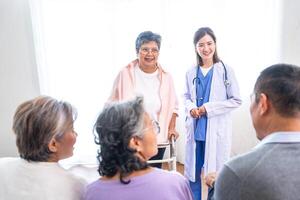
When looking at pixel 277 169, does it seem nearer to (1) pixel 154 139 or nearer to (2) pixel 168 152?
(1) pixel 154 139

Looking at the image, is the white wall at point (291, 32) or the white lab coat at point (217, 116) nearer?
the white lab coat at point (217, 116)

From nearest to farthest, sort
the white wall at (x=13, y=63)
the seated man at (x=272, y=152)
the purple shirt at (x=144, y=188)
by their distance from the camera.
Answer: the seated man at (x=272, y=152), the purple shirt at (x=144, y=188), the white wall at (x=13, y=63)

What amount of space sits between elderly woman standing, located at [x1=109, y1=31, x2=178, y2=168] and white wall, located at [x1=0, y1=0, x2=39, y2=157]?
44.7 inches

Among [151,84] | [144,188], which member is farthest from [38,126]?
[151,84]

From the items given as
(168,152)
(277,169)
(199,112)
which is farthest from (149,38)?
(277,169)

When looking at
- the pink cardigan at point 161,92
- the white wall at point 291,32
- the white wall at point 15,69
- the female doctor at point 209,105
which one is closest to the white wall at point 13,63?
the white wall at point 15,69

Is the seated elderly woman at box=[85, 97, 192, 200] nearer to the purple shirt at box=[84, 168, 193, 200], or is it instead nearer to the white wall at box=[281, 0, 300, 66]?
the purple shirt at box=[84, 168, 193, 200]

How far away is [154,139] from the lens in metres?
1.10

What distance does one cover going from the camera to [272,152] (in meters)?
0.84

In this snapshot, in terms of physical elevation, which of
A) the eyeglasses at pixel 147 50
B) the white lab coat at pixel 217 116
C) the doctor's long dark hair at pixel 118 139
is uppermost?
the eyeglasses at pixel 147 50

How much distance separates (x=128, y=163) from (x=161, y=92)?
123cm

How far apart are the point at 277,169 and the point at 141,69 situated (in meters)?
1.52

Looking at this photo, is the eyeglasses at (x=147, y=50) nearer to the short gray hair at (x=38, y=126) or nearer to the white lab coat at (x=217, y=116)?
the white lab coat at (x=217, y=116)

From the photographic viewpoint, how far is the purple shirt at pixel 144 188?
952 millimetres
